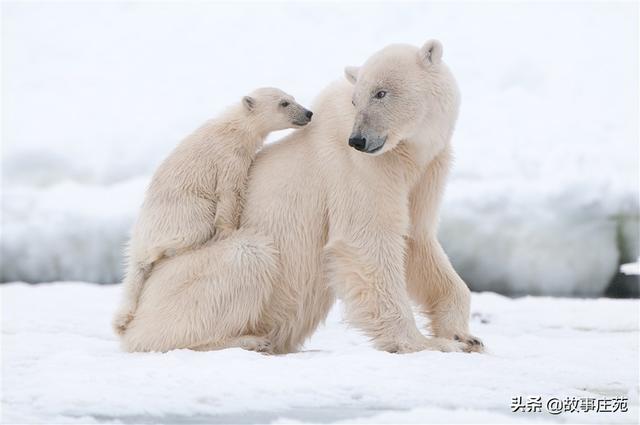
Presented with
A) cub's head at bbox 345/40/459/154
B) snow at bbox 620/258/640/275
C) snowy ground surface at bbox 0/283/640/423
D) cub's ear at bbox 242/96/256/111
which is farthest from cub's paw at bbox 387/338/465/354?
snow at bbox 620/258/640/275

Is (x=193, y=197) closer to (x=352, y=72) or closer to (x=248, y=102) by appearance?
(x=248, y=102)

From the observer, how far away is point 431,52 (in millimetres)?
4703

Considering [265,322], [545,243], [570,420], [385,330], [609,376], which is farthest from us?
[545,243]

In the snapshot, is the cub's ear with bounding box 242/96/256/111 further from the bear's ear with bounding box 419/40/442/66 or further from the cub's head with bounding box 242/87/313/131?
the bear's ear with bounding box 419/40/442/66

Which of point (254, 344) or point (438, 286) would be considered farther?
point (438, 286)

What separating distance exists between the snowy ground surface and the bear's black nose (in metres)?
1.03

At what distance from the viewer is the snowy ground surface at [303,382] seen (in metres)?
3.39

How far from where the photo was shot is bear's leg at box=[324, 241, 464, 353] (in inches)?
180

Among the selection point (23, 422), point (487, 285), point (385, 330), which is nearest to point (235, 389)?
point (23, 422)

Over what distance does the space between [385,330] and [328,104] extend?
1332mm

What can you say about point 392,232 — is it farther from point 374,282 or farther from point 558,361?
point 558,361

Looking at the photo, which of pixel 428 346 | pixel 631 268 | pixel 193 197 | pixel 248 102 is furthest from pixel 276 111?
pixel 631 268

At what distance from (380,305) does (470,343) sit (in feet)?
1.89

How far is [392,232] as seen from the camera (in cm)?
466
